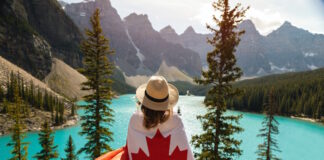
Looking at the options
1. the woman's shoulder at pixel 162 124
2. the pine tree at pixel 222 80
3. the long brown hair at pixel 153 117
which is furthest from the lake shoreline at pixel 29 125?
the long brown hair at pixel 153 117

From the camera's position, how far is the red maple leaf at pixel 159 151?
2678 mm

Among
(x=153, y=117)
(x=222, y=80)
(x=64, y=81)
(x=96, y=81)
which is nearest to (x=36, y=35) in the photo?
(x=64, y=81)

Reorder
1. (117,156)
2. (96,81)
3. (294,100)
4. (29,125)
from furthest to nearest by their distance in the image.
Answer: (294,100)
(29,125)
(96,81)
(117,156)

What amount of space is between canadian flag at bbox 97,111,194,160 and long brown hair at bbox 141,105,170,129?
49mm

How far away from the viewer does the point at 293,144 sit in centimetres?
5172

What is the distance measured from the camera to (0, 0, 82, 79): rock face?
115688mm

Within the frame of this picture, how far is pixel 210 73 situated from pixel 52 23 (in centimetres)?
18803

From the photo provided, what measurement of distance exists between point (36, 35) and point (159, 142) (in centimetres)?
15560

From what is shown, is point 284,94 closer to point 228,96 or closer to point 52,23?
point 228,96

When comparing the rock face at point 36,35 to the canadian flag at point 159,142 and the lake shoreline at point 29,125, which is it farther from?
the canadian flag at point 159,142

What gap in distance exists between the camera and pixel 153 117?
2777mm

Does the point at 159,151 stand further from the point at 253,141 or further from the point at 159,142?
the point at 253,141

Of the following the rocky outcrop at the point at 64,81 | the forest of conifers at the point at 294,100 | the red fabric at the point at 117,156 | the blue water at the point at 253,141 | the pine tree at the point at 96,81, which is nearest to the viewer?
the red fabric at the point at 117,156

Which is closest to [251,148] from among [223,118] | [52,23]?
[223,118]
